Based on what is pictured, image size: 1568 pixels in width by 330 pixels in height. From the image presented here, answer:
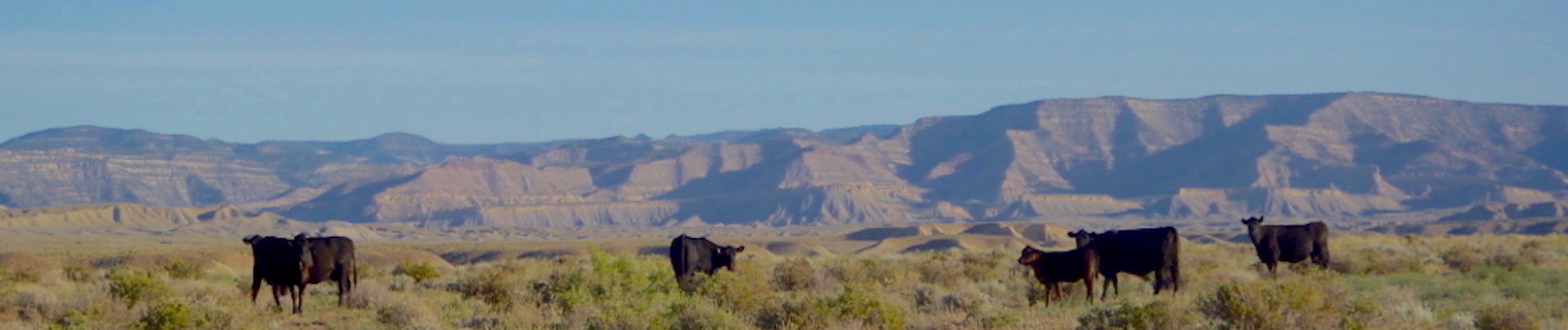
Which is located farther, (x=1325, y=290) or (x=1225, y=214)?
(x=1225, y=214)

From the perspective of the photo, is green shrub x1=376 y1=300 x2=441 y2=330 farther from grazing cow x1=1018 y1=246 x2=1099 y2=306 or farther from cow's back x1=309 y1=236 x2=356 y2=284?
grazing cow x1=1018 y1=246 x2=1099 y2=306

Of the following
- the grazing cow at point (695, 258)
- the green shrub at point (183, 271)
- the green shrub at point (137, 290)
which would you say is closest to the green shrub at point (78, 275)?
the green shrub at point (183, 271)

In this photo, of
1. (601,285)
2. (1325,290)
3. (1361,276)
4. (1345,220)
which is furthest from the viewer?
(1345,220)

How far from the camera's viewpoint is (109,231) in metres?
139

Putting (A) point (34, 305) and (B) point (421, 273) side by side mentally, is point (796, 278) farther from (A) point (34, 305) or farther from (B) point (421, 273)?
(A) point (34, 305)

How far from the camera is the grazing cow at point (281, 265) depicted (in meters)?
21.1

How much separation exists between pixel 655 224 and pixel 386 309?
7101 inches

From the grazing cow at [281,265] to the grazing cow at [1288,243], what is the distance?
14.1m

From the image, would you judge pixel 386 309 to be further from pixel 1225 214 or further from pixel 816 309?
pixel 1225 214

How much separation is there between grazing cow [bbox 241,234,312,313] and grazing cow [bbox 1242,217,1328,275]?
1414 centimetres

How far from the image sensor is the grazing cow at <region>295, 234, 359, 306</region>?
71.9 feet

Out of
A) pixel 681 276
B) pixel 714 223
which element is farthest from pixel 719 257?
pixel 714 223

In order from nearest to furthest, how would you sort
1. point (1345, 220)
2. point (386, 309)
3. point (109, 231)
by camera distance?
point (386, 309) → point (109, 231) → point (1345, 220)

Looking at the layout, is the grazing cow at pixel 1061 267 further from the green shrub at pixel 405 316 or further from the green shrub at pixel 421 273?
the green shrub at pixel 421 273
